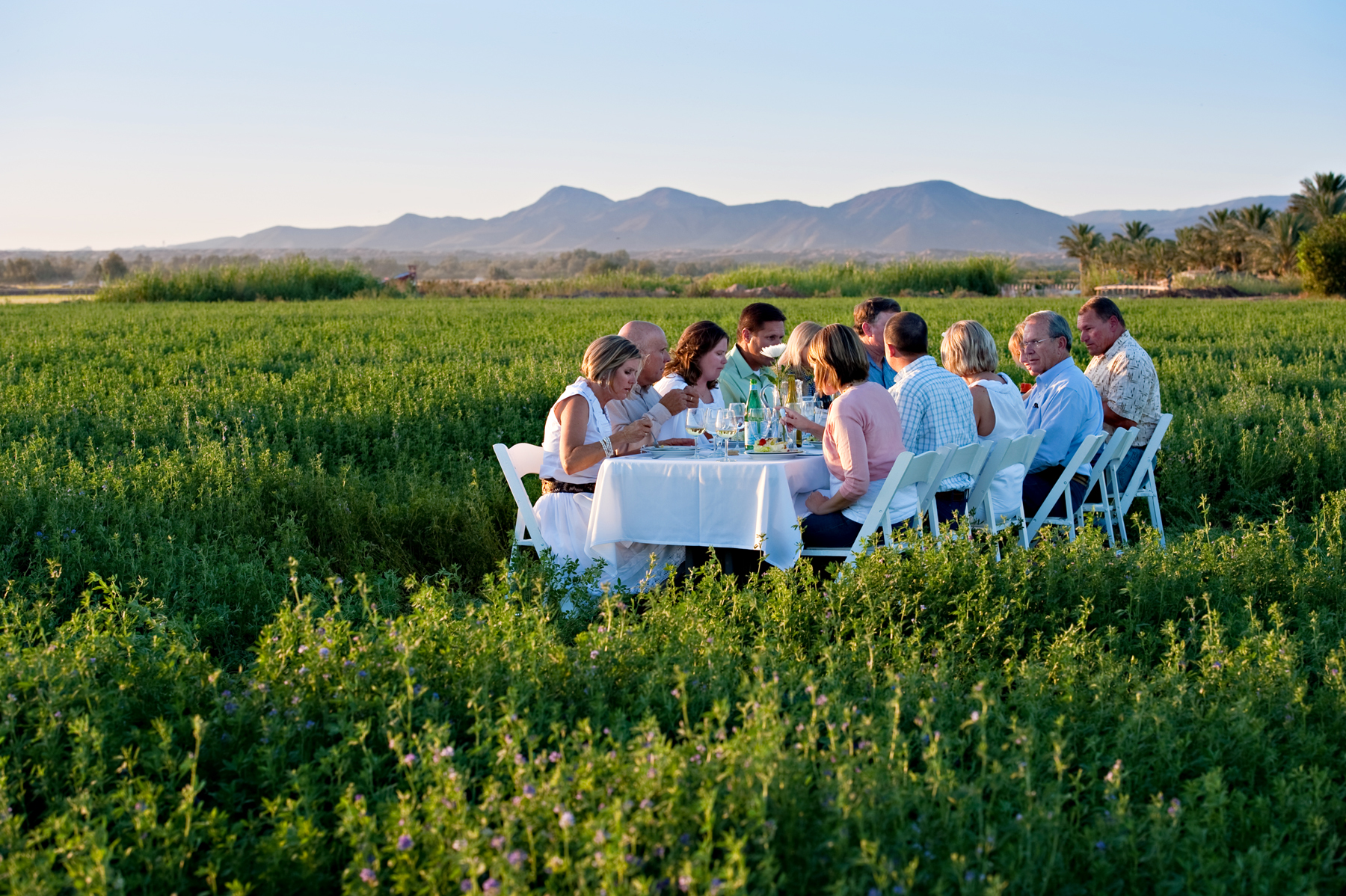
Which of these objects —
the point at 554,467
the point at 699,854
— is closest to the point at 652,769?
the point at 699,854

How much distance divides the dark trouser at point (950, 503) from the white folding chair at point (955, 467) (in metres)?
0.11

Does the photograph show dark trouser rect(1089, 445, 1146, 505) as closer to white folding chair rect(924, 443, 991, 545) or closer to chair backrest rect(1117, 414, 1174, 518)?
chair backrest rect(1117, 414, 1174, 518)

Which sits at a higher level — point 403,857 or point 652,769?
point 652,769

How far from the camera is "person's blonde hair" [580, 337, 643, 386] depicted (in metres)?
5.54

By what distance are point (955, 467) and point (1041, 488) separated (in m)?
1.49

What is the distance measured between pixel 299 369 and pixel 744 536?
944cm

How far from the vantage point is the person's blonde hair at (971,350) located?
6.05 m

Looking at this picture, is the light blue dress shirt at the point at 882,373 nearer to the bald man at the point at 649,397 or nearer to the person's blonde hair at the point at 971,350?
the person's blonde hair at the point at 971,350

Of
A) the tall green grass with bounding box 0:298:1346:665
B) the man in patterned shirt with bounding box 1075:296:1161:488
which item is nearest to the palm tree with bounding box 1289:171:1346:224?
the tall green grass with bounding box 0:298:1346:665

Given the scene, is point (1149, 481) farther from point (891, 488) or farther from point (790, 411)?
point (891, 488)

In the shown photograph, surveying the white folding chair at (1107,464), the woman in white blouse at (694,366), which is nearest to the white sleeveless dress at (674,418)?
the woman in white blouse at (694,366)

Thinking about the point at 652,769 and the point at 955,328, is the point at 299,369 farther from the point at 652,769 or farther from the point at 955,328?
the point at 652,769

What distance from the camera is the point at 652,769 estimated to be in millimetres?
2277

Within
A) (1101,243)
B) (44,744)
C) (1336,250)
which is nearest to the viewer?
(44,744)
